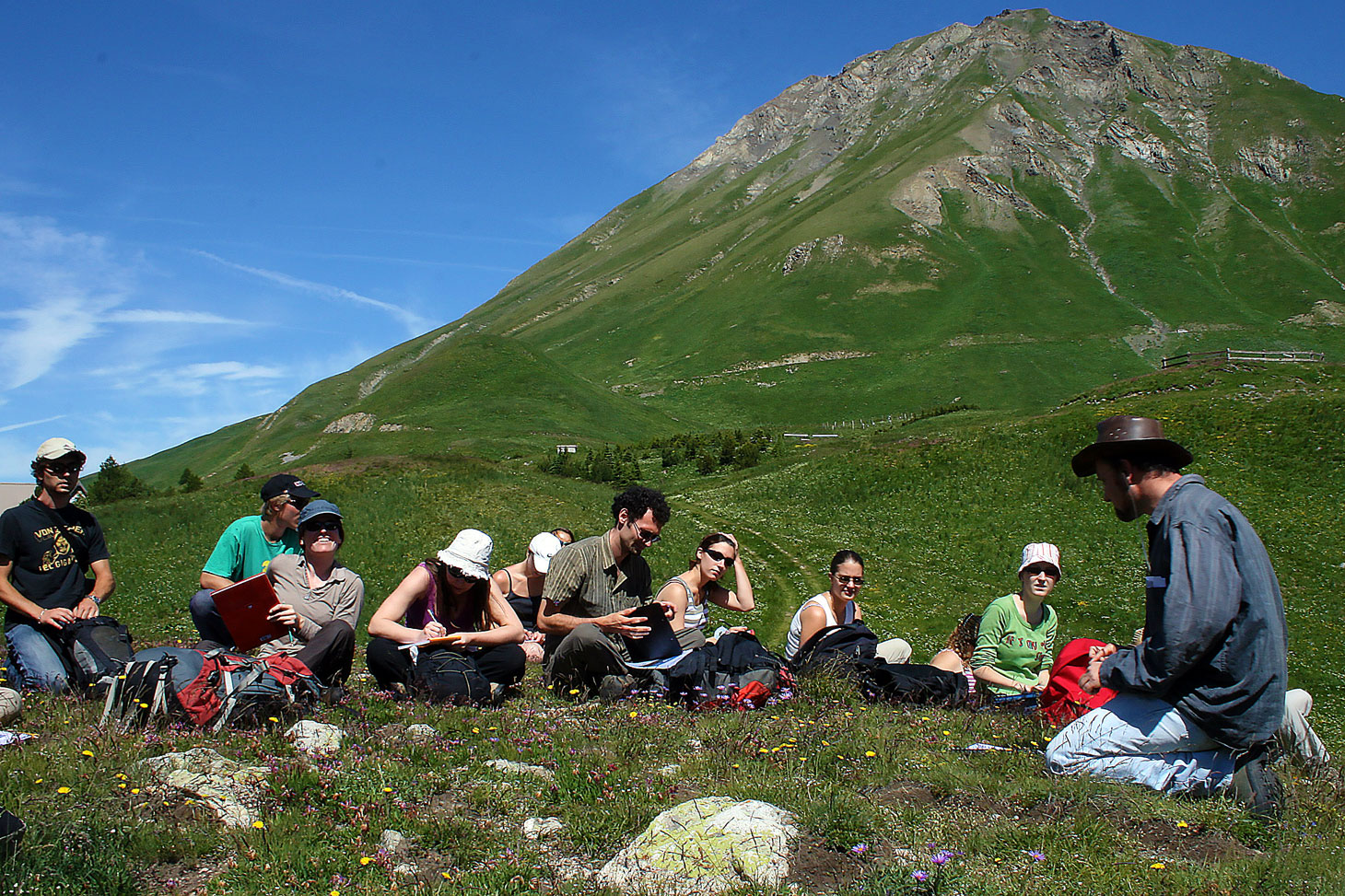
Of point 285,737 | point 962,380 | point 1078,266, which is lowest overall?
point 285,737

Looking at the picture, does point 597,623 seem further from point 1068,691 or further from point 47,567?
point 47,567

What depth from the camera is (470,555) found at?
8.38m

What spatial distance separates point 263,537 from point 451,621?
2551 millimetres

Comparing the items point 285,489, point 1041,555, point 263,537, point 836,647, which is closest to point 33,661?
point 263,537

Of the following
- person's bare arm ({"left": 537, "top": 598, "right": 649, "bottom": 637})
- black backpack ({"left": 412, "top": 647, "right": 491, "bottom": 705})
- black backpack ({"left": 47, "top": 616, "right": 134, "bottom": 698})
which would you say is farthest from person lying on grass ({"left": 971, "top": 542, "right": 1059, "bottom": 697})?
black backpack ({"left": 47, "top": 616, "right": 134, "bottom": 698})

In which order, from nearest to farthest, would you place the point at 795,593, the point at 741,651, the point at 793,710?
the point at 793,710
the point at 741,651
the point at 795,593

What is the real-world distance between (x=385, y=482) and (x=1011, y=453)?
85.8 ft

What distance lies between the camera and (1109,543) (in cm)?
2694

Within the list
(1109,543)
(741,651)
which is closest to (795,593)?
(1109,543)

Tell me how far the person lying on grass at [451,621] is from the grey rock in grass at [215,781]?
2.52 m

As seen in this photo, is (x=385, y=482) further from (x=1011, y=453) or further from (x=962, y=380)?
(x=962, y=380)

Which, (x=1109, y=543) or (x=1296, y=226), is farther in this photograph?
(x=1296, y=226)

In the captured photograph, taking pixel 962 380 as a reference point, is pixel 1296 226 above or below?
above

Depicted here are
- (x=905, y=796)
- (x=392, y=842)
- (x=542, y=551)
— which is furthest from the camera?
(x=542, y=551)
